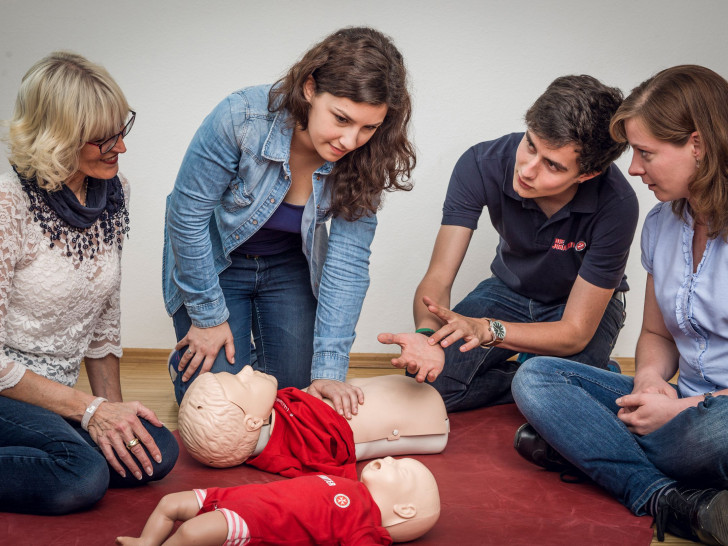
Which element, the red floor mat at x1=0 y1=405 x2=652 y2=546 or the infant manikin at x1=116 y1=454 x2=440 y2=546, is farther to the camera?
the red floor mat at x1=0 y1=405 x2=652 y2=546

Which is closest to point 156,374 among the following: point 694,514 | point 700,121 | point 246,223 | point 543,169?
point 246,223

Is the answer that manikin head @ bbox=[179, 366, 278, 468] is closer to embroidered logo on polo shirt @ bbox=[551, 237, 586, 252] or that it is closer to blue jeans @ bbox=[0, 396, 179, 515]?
blue jeans @ bbox=[0, 396, 179, 515]

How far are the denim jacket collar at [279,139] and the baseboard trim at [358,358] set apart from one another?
5.13 ft

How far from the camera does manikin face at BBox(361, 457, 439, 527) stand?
1.76 m

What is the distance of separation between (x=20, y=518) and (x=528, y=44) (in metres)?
2.81

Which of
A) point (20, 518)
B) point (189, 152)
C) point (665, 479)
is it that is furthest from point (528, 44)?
point (20, 518)

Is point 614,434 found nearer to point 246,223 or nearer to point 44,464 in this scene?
point 246,223

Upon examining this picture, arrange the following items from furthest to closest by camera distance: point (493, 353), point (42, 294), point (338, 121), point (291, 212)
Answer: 1. point (493, 353)
2. point (291, 212)
3. point (338, 121)
4. point (42, 294)

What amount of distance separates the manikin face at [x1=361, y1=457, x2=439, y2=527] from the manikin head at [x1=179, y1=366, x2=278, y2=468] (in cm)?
45

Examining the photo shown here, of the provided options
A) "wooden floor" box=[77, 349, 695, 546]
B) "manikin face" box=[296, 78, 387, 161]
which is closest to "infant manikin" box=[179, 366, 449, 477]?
"wooden floor" box=[77, 349, 695, 546]

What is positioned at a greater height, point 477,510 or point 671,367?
point 671,367

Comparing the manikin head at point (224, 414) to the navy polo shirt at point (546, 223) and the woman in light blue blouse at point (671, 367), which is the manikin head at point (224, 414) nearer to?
the woman in light blue blouse at point (671, 367)

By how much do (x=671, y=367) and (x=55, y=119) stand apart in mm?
1821

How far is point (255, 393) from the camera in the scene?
2.10m
